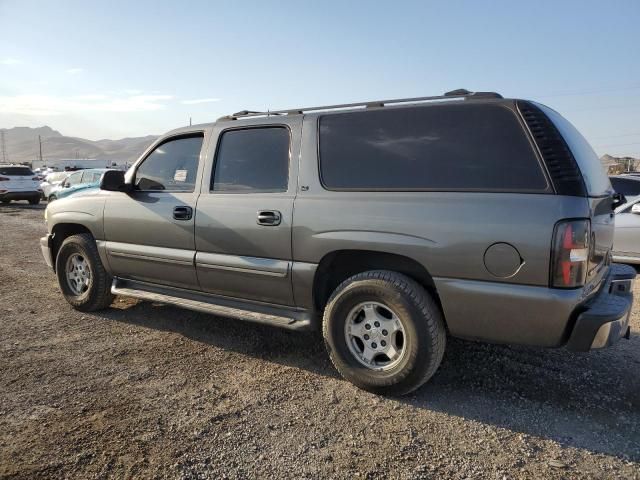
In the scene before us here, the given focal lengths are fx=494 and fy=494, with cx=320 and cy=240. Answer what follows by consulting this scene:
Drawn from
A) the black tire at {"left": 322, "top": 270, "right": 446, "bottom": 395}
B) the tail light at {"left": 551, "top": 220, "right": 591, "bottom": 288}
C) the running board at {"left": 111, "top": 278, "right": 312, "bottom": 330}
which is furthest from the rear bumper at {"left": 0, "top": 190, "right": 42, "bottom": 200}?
the tail light at {"left": 551, "top": 220, "right": 591, "bottom": 288}

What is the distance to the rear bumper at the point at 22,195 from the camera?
739 inches

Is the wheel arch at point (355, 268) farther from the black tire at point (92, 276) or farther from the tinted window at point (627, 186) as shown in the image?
the tinted window at point (627, 186)

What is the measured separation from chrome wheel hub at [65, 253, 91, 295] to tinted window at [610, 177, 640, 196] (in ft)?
28.1

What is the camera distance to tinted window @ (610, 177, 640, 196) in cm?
873

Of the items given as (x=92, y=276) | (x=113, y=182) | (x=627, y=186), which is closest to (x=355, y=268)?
(x=113, y=182)

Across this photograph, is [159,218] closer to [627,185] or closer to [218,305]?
[218,305]

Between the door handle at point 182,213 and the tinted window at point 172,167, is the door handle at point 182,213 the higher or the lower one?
the lower one

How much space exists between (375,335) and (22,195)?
1993 centimetres

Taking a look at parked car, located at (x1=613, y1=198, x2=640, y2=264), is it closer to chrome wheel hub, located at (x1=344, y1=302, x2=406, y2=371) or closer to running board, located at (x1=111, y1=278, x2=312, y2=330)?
chrome wheel hub, located at (x1=344, y1=302, x2=406, y2=371)

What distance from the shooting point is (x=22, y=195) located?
19.1m

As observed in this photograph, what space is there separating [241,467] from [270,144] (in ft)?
7.66

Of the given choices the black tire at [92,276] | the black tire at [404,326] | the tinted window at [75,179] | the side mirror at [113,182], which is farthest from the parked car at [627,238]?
the tinted window at [75,179]

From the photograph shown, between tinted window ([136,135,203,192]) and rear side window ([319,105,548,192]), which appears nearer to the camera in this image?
rear side window ([319,105,548,192])

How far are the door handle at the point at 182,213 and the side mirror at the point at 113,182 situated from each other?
0.71m
